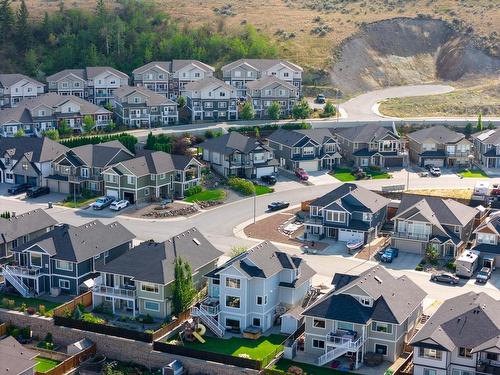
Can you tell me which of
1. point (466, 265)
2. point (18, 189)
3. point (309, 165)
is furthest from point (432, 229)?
point (18, 189)

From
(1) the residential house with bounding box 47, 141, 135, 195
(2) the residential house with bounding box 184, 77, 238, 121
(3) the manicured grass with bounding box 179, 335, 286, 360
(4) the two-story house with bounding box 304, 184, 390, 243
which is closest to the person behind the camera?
(3) the manicured grass with bounding box 179, 335, 286, 360

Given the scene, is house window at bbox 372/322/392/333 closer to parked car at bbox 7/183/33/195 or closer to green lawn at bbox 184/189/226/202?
green lawn at bbox 184/189/226/202

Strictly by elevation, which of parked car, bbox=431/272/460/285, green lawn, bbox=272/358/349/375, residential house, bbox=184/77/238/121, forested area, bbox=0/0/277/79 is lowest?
green lawn, bbox=272/358/349/375

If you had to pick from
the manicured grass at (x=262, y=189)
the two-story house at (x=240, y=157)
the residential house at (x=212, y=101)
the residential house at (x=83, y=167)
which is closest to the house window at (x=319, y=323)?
the manicured grass at (x=262, y=189)

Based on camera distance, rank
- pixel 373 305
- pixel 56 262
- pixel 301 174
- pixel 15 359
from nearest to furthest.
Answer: pixel 15 359, pixel 373 305, pixel 56 262, pixel 301 174

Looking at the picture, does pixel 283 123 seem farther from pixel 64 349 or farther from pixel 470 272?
pixel 64 349

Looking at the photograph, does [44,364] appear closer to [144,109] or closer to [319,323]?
[319,323]

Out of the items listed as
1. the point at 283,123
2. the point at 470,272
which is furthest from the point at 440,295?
the point at 283,123

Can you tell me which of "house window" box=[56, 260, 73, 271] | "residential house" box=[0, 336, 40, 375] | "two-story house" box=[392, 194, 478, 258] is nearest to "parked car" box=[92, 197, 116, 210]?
"house window" box=[56, 260, 73, 271]
